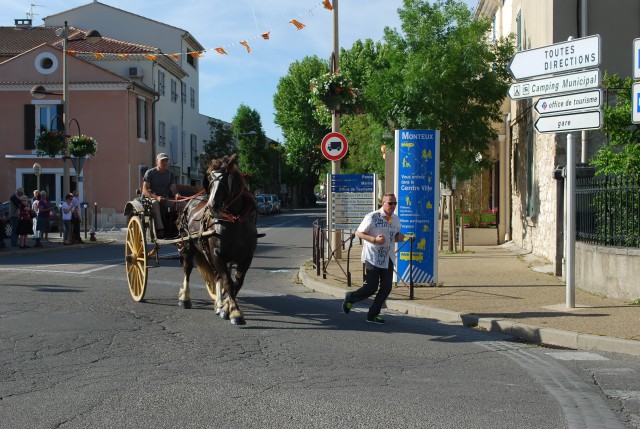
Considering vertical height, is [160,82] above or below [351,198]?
above

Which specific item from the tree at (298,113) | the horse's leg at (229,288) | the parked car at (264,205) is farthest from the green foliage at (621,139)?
the parked car at (264,205)

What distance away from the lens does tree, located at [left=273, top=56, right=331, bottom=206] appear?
57.8m

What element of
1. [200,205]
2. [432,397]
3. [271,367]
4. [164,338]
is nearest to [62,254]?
A: [200,205]

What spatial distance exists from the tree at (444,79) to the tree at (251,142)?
156ft

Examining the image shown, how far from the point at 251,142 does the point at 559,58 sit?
199 feet

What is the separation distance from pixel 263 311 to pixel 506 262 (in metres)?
8.76

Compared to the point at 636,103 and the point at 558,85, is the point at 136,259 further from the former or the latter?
the point at 636,103

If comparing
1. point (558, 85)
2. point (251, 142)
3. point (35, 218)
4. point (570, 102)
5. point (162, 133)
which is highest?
point (251, 142)

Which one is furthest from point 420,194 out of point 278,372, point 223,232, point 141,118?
point 141,118

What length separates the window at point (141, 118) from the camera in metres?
42.9

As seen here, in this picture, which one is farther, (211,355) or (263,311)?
(263,311)

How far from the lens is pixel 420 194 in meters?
13.3

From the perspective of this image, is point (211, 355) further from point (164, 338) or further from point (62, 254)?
point (62, 254)

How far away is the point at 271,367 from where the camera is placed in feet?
24.1
